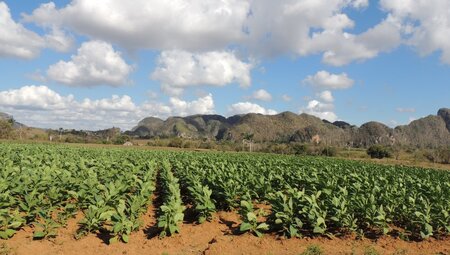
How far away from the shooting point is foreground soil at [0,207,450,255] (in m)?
8.13

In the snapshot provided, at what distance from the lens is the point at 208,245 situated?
Answer: 8.62 meters

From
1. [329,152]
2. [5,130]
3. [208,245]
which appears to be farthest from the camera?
[5,130]

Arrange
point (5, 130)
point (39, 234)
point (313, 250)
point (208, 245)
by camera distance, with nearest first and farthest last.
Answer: point (313, 250) < point (39, 234) < point (208, 245) < point (5, 130)

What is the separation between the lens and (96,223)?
9.02 metres

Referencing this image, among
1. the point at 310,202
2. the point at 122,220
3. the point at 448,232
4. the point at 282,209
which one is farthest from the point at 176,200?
the point at 448,232

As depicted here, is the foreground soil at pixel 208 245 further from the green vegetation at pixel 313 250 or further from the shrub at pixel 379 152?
the shrub at pixel 379 152

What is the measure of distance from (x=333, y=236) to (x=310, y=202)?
0.94m

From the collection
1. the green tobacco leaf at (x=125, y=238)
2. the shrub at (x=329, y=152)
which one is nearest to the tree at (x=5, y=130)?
the shrub at (x=329, y=152)

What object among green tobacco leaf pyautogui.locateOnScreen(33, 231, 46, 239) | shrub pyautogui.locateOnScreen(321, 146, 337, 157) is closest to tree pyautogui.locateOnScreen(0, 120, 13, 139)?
shrub pyautogui.locateOnScreen(321, 146, 337, 157)

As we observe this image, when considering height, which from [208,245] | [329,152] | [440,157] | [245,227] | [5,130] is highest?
[5,130]

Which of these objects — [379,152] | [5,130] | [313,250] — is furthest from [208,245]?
[5,130]

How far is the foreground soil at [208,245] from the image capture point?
26.7 ft

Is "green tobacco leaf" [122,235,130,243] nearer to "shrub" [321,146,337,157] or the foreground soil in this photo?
the foreground soil

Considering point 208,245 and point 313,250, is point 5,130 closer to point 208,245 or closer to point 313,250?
point 208,245
